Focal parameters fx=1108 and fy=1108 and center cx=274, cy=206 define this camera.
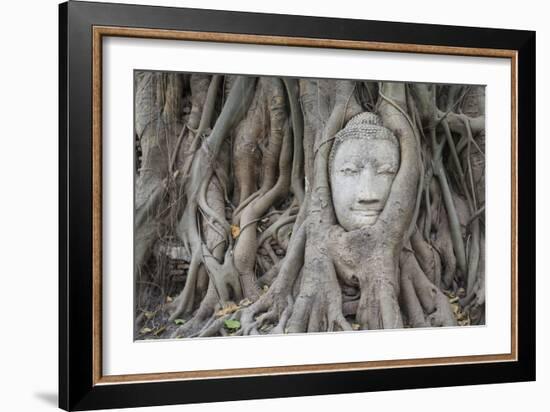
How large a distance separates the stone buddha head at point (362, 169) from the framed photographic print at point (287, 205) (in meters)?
0.01

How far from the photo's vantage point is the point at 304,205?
5.17 metres

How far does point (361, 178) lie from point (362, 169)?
1.7 inches

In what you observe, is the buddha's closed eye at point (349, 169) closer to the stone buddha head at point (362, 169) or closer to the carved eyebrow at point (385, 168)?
the stone buddha head at point (362, 169)

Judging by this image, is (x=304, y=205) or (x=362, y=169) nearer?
(x=304, y=205)

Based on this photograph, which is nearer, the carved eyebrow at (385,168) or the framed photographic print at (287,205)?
the framed photographic print at (287,205)

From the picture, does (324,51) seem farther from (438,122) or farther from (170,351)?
(170,351)

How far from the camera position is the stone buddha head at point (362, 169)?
5227 mm

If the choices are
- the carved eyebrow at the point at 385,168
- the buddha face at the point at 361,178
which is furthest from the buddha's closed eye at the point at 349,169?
the carved eyebrow at the point at 385,168

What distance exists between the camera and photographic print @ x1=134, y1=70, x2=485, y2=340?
4957 mm

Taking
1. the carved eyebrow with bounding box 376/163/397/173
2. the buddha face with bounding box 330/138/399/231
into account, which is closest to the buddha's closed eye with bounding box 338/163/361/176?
the buddha face with bounding box 330/138/399/231

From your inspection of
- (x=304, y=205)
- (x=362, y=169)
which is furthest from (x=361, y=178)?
(x=304, y=205)

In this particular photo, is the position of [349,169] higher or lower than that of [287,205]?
higher

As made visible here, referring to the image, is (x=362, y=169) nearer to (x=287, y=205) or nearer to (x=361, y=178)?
(x=361, y=178)

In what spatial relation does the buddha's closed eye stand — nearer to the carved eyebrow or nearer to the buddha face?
the buddha face
